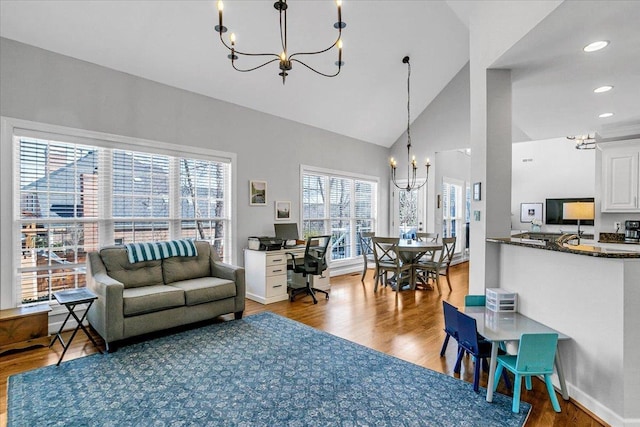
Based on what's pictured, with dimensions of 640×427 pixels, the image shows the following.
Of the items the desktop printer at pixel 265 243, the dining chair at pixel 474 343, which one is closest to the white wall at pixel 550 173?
the desktop printer at pixel 265 243

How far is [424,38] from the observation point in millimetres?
5074

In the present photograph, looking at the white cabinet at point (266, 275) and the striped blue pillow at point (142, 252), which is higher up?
the striped blue pillow at point (142, 252)

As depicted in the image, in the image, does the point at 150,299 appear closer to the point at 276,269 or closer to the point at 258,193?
the point at 276,269

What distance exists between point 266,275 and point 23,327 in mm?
2637

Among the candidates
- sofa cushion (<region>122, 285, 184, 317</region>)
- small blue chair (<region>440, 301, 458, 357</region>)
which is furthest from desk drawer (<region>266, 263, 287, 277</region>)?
small blue chair (<region>440, 301, 458, 357</region>)

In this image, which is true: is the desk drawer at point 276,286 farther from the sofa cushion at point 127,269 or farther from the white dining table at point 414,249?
the white dining table at point 414,249

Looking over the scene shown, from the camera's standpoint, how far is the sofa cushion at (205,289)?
144 inches

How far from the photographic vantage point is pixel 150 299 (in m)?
3.35

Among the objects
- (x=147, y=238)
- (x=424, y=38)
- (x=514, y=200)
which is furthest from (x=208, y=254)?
(x=514, y=200)

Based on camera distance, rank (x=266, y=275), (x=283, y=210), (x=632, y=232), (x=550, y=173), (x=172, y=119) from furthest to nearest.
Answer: (x=550, y=173) < (x=283, y=210) < (x=266, y=275) < (x=632, y=232) < (x=172, y=119)

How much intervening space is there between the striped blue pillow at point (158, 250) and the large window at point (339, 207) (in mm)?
2391

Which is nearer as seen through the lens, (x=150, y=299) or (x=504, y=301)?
(x=504, y=301)

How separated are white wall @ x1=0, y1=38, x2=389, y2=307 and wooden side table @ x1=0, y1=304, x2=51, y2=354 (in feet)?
1.02

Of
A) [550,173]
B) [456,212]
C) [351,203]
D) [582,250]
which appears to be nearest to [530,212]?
[550,173]
